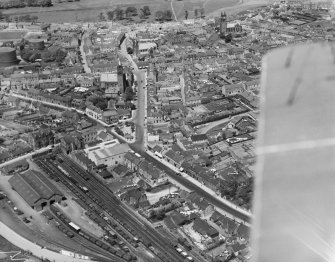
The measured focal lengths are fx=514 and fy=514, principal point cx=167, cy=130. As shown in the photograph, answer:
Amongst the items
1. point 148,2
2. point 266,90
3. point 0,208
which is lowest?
point 0,208

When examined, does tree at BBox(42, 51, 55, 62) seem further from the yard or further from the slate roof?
the slate roof

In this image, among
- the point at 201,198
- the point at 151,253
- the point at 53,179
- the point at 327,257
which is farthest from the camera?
the point at 53,179

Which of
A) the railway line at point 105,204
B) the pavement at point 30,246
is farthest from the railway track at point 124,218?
the pavement at point 30,246

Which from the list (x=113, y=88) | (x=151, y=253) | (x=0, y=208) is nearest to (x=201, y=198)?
(x=151, y=253)

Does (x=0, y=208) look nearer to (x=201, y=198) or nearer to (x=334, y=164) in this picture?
(x=201, y=198)

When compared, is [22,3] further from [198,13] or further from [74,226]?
[74,226]

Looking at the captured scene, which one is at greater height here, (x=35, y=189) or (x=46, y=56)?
(x=46, y=56)

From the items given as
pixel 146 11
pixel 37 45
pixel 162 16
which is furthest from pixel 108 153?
pixel 146 11
